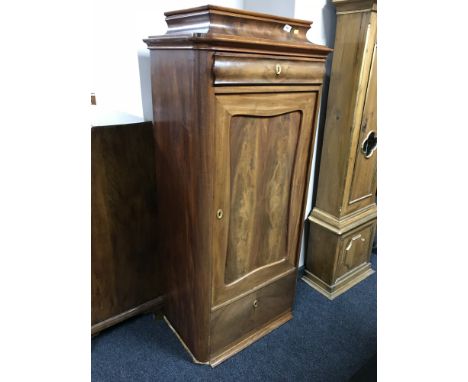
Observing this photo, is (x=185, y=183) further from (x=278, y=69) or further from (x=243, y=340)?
(x=243, y=340)

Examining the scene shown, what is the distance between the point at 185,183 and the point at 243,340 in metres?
0.87

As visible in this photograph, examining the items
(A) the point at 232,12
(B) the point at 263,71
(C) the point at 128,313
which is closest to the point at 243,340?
(C) the point at 128,313

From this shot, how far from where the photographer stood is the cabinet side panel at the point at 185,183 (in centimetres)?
105

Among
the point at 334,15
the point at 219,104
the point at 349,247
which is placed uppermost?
the point at 334,15

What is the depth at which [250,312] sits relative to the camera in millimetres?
1533

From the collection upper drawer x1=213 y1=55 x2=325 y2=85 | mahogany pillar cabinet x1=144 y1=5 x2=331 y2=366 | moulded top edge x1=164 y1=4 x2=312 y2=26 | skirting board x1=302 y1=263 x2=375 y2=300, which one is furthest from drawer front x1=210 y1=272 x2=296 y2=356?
moulded top edge x1=164 y1=4 x2=312 y2=26

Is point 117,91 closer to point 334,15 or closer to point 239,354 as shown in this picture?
point 334,15

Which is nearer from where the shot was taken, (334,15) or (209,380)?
(209,380)

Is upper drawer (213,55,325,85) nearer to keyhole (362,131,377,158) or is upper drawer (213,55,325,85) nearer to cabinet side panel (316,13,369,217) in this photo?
cabinet side panel (316,13,369,217)

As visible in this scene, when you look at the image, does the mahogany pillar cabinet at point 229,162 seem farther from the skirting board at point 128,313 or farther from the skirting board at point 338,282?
the skirting board at point 338,282

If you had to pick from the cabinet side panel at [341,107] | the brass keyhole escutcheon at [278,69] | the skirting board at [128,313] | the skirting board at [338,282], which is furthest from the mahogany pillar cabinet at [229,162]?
the skirting board at [338,282]

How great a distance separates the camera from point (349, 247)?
75.5 inches

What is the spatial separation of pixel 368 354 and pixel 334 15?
1.66m
